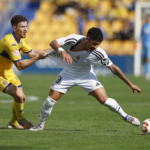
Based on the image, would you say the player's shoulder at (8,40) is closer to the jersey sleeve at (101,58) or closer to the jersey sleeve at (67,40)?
the jersey sleeve at (67,40)

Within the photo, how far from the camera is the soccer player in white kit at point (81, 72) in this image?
575 cm

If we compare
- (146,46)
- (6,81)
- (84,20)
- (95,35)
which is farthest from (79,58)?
(84,20)

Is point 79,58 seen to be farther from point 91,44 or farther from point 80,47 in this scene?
point 91,44

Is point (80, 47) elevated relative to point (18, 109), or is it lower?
elevated

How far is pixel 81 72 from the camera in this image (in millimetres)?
6012

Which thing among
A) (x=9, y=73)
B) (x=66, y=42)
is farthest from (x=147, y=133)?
(x=9, y=73)

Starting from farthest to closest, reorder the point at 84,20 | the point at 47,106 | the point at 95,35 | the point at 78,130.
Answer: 1. the point at 84,20
2. the point at 78,130
3. the point at 47,106
4. the point at 95,35

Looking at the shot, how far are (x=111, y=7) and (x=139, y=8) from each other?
1960 mm

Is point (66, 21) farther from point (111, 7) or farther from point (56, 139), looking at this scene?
→ point (56, 139)

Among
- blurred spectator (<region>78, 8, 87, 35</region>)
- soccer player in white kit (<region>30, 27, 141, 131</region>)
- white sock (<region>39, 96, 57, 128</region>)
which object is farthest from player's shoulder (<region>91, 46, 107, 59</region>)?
blurred spectator (<region>78, 8, 87, 35</region>)

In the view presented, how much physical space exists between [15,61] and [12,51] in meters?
0.17

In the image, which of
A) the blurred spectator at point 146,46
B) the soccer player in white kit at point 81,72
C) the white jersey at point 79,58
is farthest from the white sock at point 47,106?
the blurred spectator at point 146,46

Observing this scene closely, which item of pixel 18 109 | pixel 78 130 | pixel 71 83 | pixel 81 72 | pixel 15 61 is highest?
pixel 15 61

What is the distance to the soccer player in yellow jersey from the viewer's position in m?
5.71
